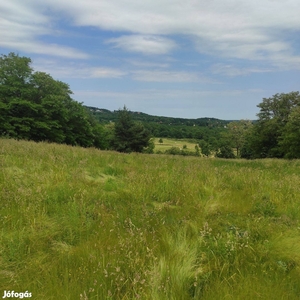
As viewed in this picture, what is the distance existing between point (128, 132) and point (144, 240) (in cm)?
4266

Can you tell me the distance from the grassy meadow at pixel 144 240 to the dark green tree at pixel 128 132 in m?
39.7

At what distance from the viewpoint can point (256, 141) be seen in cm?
4219

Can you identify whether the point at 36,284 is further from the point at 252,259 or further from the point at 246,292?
the point at 252,259

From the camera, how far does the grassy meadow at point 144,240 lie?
2.02 meters

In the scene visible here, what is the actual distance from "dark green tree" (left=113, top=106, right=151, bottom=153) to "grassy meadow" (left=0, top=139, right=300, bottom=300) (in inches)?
1564

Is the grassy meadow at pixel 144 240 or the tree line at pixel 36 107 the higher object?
the tree line at pixel 36 107

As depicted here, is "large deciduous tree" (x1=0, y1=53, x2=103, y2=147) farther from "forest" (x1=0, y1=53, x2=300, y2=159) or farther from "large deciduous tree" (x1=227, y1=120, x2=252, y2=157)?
"large deciduous tree" (x1=227, y1=120, x2=252, y2=157)

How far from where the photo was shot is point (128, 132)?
44.8 m

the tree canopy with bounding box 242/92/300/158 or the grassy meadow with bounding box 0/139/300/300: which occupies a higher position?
the tree canopy with bounding box 242/92/300/158

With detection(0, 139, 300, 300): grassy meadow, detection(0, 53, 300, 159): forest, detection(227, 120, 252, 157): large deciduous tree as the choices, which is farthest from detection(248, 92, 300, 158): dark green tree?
detection(0, 139, 300, 300): grassy meadow

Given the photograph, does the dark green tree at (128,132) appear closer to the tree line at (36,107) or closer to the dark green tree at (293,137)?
the tree line at (36,107)

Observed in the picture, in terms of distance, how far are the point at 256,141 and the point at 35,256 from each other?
45176 mm

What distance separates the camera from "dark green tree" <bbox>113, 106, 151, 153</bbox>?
1751 inches

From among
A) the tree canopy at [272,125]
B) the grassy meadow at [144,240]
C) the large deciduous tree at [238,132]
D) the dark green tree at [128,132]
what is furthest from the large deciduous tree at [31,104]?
the large deciduous tree at [238,132]
